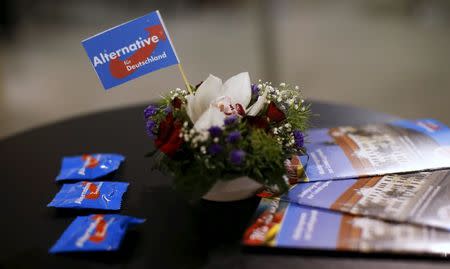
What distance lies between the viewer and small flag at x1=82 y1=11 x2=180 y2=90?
1.14m

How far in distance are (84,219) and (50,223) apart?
94mm

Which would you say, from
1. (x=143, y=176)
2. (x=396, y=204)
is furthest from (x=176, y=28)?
(x=396, y=204)

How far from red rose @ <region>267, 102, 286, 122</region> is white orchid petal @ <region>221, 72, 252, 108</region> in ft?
0.22

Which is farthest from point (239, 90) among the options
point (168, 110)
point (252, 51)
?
point (252, 51)

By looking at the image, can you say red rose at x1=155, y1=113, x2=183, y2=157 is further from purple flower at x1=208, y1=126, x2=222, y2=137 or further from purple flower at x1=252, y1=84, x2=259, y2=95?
purple flower at x1=252, y1=84, x2=259, y2=95

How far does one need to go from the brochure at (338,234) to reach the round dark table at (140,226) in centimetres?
2

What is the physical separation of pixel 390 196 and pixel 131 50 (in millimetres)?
691

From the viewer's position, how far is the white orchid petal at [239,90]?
1133 mm

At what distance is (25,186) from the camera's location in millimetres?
1260

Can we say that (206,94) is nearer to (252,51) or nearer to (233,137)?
(233,137)

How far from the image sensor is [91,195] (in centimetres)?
115

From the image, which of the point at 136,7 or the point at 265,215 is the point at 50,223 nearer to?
the point at 265,215

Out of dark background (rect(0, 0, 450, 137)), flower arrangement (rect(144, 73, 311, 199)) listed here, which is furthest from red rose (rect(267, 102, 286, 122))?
dark background (rect(0, 0, 450, 137))

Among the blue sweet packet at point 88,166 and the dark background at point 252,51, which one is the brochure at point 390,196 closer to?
the blue sweet packet at point 88,166
